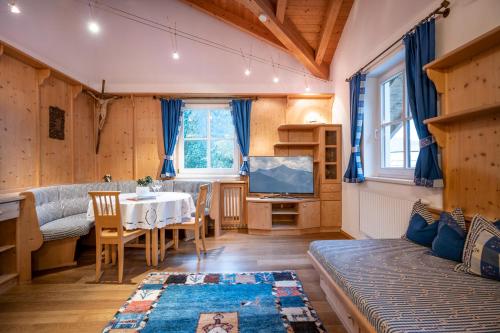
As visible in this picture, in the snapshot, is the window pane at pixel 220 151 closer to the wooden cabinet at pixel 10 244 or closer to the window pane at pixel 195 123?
the window pane at pixel 195 123

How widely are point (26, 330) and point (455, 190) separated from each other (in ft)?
11.2

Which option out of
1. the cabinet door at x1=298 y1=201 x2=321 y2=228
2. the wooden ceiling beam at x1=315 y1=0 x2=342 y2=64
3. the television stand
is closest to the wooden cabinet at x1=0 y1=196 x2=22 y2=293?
the television stand

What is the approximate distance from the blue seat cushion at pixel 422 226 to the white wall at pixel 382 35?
16 cm

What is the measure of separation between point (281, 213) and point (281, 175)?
2.21 feet

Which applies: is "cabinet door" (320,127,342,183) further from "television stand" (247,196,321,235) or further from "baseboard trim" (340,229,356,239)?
"baseboard trim" (340,229,356,239)

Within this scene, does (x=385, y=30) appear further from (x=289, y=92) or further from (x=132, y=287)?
(x=132, y=287)

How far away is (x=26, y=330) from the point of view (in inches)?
68.2

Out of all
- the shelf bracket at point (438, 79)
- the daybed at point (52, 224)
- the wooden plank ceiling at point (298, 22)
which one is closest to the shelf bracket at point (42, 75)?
the daybed at point (52, 224)

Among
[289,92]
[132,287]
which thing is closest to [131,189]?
[132,287]

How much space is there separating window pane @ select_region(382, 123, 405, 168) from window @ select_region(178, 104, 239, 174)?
2.58m

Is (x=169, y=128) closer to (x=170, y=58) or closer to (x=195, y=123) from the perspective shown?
(x=195, y=123)

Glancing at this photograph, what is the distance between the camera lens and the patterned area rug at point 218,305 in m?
1.71

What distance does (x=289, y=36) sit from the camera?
12.0ft

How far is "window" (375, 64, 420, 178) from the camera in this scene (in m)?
2.71
